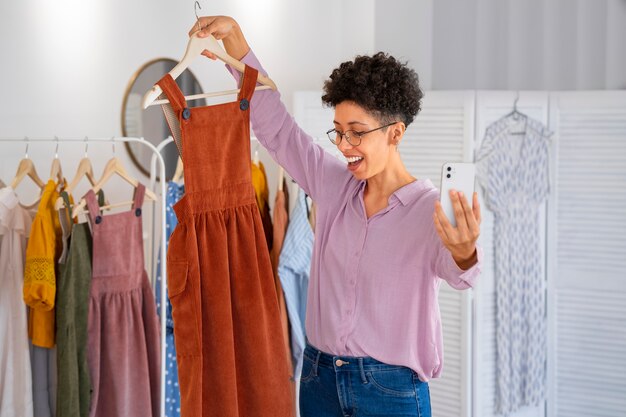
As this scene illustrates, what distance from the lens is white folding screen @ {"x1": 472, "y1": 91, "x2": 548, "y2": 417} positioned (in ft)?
11.3

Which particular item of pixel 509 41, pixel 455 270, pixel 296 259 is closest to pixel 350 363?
pixel 455 270

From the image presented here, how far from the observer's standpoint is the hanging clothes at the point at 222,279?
1.68 m

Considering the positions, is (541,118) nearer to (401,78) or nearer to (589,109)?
(589,109)


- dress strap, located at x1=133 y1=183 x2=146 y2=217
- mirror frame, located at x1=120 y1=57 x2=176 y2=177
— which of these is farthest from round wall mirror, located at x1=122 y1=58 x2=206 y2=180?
dress strap, located at x1=133 y1=183 x2=146 y2=217

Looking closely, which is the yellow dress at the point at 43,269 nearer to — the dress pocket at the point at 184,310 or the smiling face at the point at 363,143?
the dress pocket at the point at 184,310

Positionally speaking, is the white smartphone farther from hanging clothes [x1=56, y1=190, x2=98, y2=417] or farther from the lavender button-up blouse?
hanging clothes [x1=56, y1=190, x2=98, y2=417]

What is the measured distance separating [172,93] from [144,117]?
1.69 metres

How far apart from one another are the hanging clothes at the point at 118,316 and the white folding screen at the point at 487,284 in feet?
4.82

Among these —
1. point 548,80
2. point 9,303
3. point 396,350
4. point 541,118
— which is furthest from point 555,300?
point 9,303

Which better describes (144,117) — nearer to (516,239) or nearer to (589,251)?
(516,239)

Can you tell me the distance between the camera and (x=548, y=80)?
393 centimetres

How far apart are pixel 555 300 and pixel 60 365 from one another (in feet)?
7.10

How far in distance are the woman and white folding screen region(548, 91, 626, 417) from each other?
6.23ft

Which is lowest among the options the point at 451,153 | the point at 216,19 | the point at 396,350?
the point at 396,350
